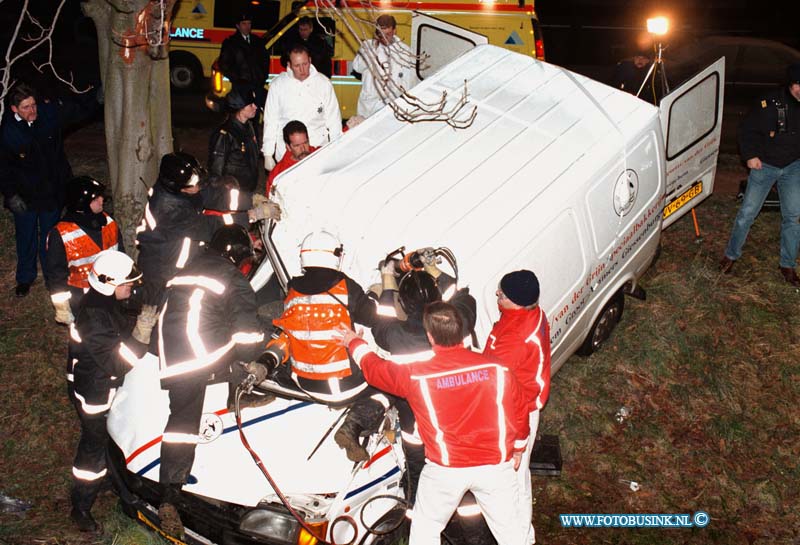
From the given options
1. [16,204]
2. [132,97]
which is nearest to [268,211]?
[132,97]

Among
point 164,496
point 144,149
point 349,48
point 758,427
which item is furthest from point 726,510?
point 349,48

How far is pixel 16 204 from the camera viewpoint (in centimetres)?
768

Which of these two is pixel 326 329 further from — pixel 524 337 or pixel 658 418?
pixel 658 418

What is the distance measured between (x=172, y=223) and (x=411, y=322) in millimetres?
2565

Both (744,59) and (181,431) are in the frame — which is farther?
(744,59)

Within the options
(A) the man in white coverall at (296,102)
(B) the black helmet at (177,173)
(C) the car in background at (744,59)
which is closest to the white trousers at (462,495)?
(B) the black helmet at (177,173)

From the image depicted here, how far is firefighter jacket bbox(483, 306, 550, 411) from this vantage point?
5031 millimetres

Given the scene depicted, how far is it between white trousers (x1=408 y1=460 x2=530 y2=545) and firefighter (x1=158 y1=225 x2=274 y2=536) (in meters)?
1.22

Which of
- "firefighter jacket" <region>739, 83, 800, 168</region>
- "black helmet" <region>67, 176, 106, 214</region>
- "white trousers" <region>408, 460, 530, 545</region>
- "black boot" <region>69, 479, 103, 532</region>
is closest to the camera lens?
"white trousers" <region>408, 460, 530, 545</region>

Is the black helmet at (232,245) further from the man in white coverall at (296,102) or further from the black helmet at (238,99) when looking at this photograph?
the black helmet at (238,99)

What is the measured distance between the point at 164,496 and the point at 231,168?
391 centimetres

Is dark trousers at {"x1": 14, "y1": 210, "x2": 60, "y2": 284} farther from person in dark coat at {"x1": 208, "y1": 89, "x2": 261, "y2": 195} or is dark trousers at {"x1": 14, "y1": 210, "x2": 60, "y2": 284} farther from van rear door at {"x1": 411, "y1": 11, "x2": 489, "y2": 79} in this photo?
van rear door at {"x1": 411, "y1": 11, "x2": 489, "y2": 79}

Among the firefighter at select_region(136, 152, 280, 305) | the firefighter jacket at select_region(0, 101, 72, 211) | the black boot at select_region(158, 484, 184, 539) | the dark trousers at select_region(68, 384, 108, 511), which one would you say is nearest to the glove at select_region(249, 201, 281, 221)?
the firefighter at select_region(136, 152, 280, 305)

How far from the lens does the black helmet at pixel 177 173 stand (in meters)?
6.47
